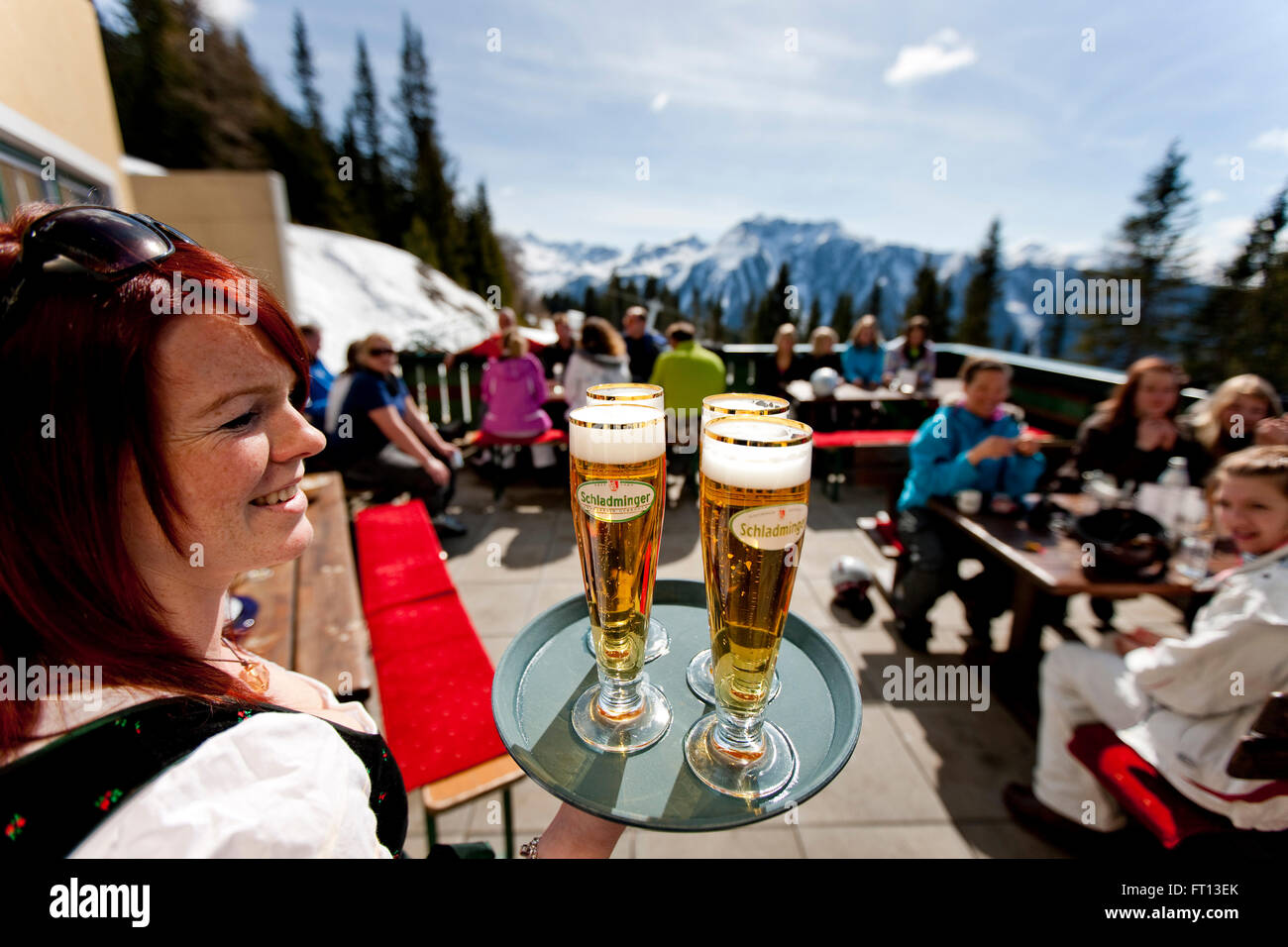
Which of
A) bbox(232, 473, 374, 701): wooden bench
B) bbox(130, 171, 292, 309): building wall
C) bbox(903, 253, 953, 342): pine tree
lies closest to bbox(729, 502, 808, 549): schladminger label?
bbox(232, 473, 374, 701): wooden bench

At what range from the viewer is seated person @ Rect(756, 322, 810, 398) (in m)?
7.74

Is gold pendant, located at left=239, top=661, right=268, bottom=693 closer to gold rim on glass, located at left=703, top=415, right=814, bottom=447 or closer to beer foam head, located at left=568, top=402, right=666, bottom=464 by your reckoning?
beer foam head, located at left=568, top=402, right=666, bottom=464

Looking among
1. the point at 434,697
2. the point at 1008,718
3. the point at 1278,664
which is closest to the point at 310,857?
the point at 434,697

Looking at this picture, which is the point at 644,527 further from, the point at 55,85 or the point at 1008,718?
the point at 55,85

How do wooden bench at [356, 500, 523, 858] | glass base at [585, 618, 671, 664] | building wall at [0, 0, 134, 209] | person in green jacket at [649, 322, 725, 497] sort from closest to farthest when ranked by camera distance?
glass base at [585, 618, 671, 664] → wooden bench at [356, 500, 523, 858] → building wall at [0, 0, 134, 209] → person in green jacket at [649, 322, 725, 497]

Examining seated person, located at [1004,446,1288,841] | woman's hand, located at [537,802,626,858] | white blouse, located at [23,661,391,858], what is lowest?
seated person, located at [1004,446,1288,841]

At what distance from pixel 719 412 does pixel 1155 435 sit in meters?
4.55

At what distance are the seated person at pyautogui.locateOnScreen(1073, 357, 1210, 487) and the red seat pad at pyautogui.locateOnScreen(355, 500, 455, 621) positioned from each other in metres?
4.29

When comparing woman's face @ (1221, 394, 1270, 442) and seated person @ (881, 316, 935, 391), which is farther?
seated person @ (881, 316, 935, 391)

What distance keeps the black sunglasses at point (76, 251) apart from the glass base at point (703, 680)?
108 cm

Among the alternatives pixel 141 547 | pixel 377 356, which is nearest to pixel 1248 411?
pixel 141 547

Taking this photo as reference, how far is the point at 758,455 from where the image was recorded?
2.54ft

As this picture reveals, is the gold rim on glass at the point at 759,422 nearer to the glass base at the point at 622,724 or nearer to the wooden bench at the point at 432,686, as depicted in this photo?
the glass base at the point at 622,724
